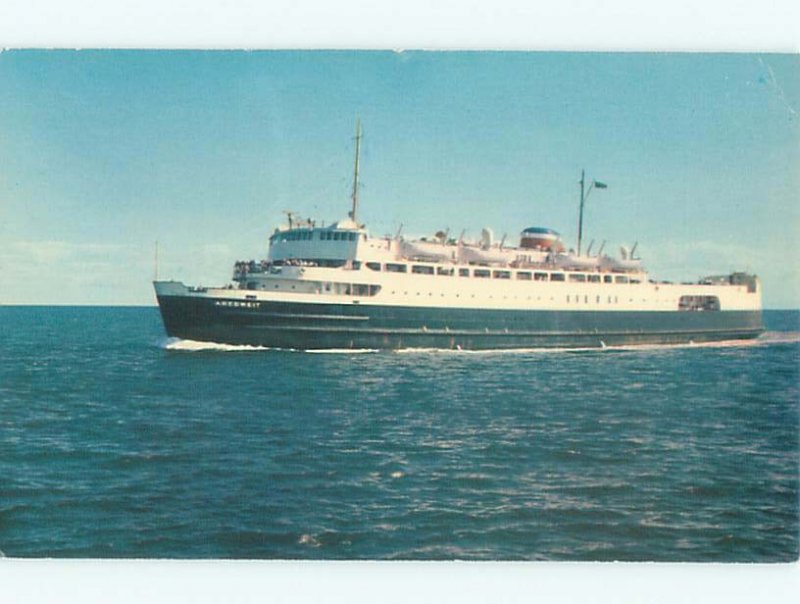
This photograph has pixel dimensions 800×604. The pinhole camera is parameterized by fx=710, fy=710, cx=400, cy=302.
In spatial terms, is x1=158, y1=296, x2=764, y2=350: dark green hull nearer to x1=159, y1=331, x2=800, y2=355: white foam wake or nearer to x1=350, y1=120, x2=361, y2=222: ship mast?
x1=159, y1=331, x2=800, y2=355: white foam wake

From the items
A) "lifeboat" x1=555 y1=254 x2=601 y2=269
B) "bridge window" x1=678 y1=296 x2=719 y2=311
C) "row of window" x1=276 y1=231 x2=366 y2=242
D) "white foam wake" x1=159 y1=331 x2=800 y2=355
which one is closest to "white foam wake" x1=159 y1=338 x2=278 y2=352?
"white foam wake" x1=159 y1=331 x2=800 y2=355

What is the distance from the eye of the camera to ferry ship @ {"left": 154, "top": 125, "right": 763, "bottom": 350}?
1520 cm

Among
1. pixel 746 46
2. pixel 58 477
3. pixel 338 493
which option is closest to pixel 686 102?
pixel 746 46

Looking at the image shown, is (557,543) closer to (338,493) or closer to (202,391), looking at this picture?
(338,493)

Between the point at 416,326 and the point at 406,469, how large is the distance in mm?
8247

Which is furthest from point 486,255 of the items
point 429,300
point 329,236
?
point 329,236

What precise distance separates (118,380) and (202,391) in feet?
5.96

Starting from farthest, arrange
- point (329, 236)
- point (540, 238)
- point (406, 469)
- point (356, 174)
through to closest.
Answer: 1. point (329, 236)
2. point (540, 238)
3. point (356, 174)
4. point (406, 469)

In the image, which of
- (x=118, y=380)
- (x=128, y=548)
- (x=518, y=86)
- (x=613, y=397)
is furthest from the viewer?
(x=118, y=380)

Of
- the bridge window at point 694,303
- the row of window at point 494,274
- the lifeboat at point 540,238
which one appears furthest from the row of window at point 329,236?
the bridge window at point 694,303

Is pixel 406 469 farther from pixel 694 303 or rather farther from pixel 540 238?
pixel 694 303

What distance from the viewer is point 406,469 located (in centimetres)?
791

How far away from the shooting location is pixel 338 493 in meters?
7.41

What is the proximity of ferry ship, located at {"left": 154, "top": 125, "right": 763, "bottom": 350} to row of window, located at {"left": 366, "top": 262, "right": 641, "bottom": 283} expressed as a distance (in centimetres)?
3
